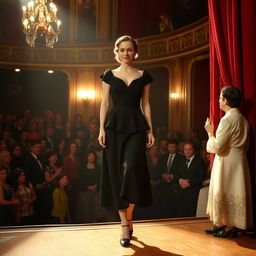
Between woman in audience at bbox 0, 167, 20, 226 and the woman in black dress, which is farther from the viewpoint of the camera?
woman in audience at bbox 0, 167, 20, 226

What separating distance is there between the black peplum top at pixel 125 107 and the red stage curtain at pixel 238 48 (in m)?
1.03

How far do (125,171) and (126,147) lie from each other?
0.19m

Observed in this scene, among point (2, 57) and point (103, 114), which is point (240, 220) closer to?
point (103, 114)

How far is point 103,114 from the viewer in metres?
3.22

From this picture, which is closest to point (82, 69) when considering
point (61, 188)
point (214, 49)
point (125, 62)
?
point (61, 188)

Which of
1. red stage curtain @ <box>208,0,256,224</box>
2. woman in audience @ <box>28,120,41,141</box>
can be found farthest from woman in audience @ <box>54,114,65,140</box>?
red stage curtain @ <box>208,0,256,224</box>

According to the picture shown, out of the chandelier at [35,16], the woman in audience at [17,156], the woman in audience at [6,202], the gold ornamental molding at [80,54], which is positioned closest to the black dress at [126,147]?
the woman in audience at [6,202]

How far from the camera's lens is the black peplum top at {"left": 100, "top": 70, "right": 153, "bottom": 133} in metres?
3.16

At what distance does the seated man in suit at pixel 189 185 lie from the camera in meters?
5.62

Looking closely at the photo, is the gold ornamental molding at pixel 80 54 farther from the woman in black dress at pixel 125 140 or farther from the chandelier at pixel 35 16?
the woman in black dress at pixel 125 140

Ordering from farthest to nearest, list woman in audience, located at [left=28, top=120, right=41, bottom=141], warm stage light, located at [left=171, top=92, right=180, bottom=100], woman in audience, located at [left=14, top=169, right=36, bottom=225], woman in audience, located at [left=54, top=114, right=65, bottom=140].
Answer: warm stage light, located at [left=171, top=92, right=180, bottom=100], woman in audience, located at [left=54, top=114, right=65, bottom=140], woman in audience, located at [left=28, top=120, right=41, bottom=141], woman in audience, located at [left=14, top=169, right=36, bottom=225]

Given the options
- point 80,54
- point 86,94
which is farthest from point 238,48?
point 80,54

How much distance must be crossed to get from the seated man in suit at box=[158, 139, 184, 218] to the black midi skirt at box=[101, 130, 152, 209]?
2.53m

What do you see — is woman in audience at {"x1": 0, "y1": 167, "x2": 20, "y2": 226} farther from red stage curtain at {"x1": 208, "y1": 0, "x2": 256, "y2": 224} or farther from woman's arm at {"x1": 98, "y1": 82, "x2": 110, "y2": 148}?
red stage curtain at {"x1": 208, "y1": 0, "x2": 256, "y2": 224}
